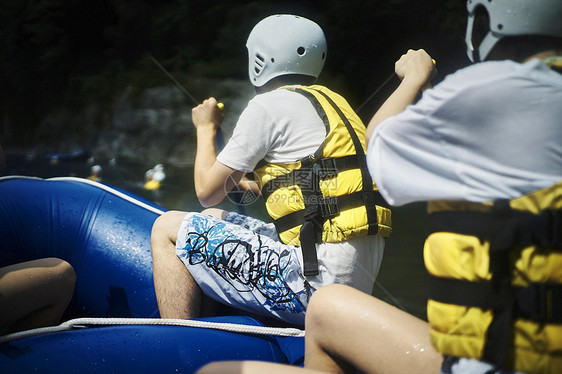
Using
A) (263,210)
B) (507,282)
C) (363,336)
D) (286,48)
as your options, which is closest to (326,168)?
(286,48)

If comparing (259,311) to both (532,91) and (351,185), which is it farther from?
(532,91)

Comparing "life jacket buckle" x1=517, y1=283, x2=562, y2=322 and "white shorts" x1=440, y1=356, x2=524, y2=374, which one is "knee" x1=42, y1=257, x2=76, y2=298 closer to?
"white shorts" x1=440, y1=356, x2=524, y2=374

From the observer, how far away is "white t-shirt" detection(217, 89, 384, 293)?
4.44ft

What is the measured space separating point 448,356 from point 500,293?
0.13 metres

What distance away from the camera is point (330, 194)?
1.36m

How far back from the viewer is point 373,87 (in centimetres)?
781

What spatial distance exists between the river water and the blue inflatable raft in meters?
0.42

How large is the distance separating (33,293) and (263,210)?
12.3ft

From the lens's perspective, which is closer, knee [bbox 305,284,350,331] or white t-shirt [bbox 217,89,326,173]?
knee [bbox 305,284,350,331]

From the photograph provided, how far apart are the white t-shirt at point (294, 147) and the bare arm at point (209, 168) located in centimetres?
5

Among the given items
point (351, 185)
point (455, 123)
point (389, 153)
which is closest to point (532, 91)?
point (455, 123)

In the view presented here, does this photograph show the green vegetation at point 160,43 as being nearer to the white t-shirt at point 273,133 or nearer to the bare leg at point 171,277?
the white t-shirt at point 273,133

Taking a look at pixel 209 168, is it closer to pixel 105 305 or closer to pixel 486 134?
pixel 105 305

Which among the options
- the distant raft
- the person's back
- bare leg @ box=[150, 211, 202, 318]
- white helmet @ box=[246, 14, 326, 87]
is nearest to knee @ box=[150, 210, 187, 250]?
bare leg @ box=[150, 211, 202, 318]
